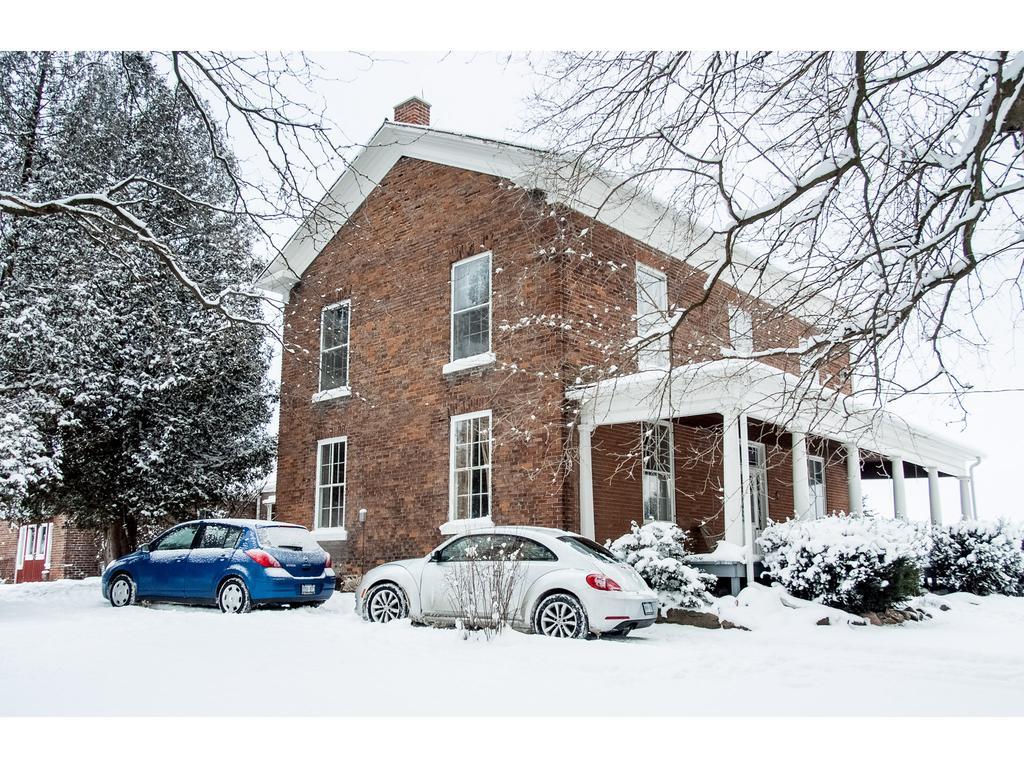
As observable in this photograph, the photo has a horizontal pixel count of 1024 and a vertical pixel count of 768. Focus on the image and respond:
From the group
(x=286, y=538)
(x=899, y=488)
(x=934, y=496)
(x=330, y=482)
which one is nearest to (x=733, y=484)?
(x=286, y=538)

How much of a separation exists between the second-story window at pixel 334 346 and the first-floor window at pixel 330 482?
3.80ft

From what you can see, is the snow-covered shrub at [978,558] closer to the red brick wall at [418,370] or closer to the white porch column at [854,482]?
the white porch column at [854,482]

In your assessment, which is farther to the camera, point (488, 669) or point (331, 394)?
point (331, 394)

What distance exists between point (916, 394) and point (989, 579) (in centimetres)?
957

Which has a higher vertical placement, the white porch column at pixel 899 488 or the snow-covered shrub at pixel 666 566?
the white porch column at pixel 899 488

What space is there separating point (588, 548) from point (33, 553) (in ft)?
82.7

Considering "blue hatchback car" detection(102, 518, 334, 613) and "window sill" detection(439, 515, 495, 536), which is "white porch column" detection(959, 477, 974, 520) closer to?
"window sill" detection(439, 515, 495, 536)

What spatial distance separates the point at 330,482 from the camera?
17.3m

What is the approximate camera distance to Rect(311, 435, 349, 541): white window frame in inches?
655

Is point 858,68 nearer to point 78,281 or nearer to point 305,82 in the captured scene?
point 305,82

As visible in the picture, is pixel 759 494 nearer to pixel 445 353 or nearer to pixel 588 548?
pixel 445 353

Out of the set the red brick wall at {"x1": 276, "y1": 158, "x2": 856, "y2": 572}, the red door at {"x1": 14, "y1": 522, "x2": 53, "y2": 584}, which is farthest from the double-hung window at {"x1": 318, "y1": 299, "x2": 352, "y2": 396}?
the red door at {"x1": 14, "y1": 522, "x2": 53, "y2": 584}

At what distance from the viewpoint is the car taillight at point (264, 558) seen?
12344mm

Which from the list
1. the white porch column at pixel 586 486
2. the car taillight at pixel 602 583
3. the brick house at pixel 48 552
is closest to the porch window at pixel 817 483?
the white porch column at pixel 586 486
